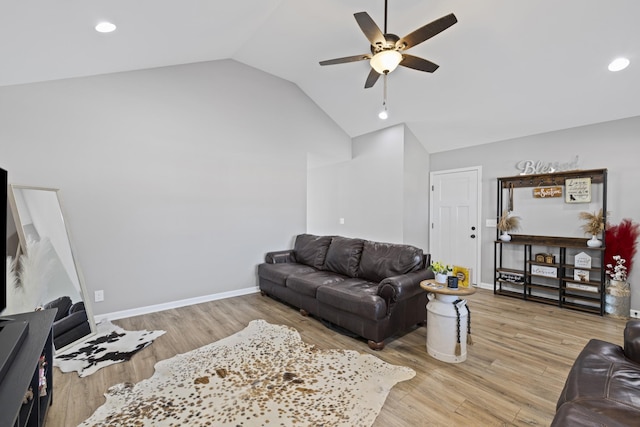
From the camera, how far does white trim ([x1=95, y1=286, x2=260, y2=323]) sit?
3467 mm

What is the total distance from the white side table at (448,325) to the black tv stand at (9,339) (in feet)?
8.85

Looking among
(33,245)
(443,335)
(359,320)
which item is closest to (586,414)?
(443,335)

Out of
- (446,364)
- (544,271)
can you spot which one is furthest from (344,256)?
(544,271)

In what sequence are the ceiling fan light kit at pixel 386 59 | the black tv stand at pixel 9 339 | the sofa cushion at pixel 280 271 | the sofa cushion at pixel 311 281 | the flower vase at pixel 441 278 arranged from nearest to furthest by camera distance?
the black tv stand at pixel 9 339
the ceiling fan light kit at pixel 386 59
the flower vase at pixel 441 278
the sofa cushion at pixel 311 281
the sofa cushion at pixel 280 271

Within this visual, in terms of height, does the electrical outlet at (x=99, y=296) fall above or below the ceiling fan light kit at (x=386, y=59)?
below

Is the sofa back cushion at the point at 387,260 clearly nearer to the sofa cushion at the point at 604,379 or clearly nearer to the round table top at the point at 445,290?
the round table top at the point at 445,290

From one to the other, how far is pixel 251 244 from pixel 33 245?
2.51m

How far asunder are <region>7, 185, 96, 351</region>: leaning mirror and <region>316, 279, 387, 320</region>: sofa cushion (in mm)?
2477

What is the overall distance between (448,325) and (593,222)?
113 inches

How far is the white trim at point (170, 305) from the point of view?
3.47 meters

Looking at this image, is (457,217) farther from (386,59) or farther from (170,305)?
(170,305)

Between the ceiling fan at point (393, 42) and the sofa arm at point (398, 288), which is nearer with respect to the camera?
the ceiling fan at point (393, 42)

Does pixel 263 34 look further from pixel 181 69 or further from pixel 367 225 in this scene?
pixel 367 225

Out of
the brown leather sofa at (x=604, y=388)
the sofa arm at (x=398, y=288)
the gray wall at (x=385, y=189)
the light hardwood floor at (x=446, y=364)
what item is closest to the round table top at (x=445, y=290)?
the sofa arm at (x=398, y=288)
